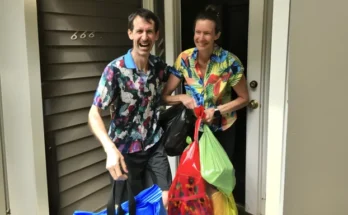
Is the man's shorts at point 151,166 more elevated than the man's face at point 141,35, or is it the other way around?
the man's face at point 141,35

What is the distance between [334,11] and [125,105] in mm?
1004

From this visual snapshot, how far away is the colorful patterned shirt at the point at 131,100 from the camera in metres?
1.59

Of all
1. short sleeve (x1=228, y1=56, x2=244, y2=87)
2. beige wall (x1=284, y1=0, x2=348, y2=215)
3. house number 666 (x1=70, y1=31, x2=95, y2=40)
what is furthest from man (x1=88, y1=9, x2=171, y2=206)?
beige wall (x1=284, y1=0, x2=348, y2=215)

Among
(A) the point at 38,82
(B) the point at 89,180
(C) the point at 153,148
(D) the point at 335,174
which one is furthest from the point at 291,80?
(B) the point at 89,180

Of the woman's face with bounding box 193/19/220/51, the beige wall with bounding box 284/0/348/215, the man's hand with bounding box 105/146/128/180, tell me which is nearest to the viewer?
the beige wall with bounding box 284/0/348/215

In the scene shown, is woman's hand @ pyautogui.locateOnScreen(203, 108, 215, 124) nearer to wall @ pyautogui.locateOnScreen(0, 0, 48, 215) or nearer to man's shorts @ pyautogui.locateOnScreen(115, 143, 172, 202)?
man's shorts @ pyautogui.locateOnScreen(115, 143, 172, 202)

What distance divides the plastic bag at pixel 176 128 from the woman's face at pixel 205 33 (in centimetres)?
36

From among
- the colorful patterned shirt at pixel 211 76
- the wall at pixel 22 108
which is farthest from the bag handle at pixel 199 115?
the wall at pixel 22 108

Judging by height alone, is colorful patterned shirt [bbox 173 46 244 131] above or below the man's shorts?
above

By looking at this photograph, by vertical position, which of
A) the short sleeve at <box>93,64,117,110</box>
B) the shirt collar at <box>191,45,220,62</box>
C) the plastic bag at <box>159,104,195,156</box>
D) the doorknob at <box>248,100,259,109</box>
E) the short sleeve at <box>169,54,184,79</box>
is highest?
the shirt collar at <box>191,45,220,62</box>

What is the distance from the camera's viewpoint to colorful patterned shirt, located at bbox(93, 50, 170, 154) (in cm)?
159

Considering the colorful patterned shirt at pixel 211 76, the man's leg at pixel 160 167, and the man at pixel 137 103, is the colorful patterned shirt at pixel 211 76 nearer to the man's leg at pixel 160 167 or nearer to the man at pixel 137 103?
the man at pixel 137 103

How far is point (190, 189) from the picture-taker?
5.60 feet

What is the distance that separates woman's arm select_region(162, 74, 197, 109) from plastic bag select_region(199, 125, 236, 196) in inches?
7.5
